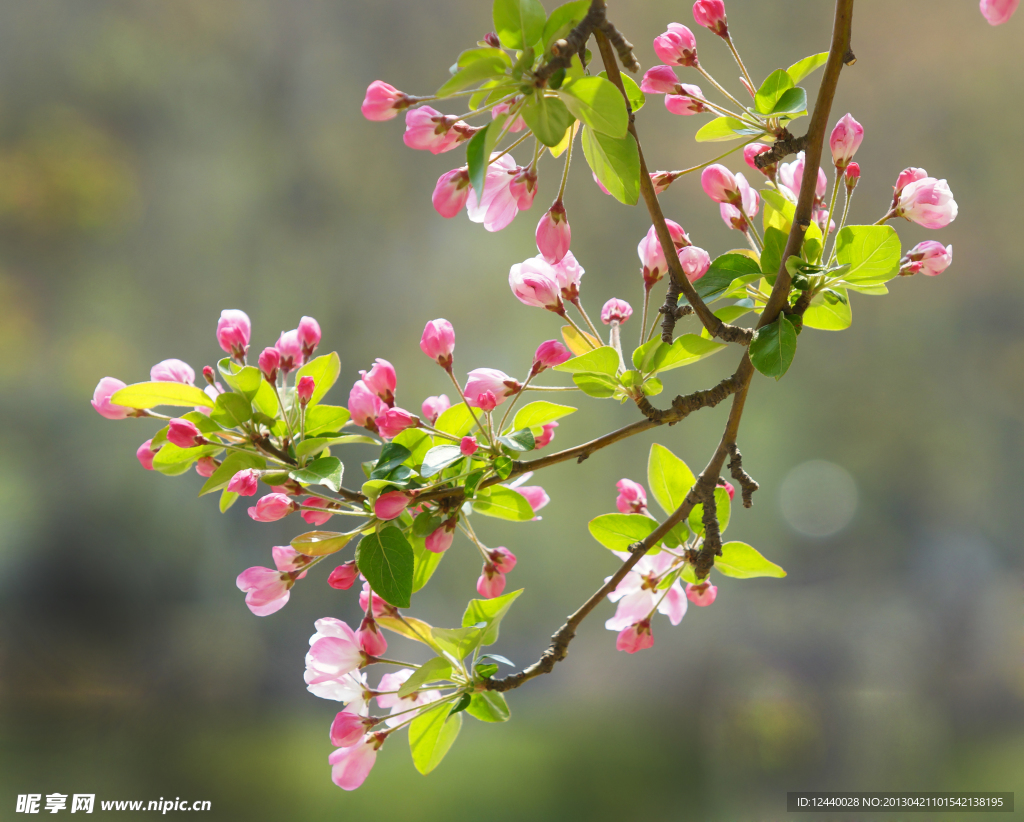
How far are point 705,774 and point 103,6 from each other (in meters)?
3.82

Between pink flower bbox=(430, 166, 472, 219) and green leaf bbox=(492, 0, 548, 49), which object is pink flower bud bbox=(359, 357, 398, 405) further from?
green leaf bbox=(492, 0, 548, 49)

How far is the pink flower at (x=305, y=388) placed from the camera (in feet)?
1.67

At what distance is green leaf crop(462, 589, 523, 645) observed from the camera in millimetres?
514

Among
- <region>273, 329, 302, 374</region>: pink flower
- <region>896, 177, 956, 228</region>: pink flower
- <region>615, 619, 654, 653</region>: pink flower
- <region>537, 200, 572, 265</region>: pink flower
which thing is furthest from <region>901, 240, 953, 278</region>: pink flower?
<region>273, 329, 302, 374</region>: pink flower

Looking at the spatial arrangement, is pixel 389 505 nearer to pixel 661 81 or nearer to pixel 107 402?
pixel 107 402

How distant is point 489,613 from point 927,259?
397 millimetres

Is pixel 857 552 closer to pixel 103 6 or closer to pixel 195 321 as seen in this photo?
pixel 195 321

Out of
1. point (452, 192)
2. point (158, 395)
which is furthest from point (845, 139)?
point (158, 395)

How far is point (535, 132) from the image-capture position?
1.30 feet

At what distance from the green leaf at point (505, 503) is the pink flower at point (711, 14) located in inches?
14.9

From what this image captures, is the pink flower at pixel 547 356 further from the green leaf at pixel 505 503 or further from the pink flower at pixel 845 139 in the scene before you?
the pink flower at pixel 845 139

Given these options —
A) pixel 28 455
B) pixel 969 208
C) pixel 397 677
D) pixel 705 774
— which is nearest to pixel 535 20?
pixel 397 677

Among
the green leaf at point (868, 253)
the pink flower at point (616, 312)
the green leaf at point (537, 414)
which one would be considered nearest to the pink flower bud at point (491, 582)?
the green leaf at point (537, 414)

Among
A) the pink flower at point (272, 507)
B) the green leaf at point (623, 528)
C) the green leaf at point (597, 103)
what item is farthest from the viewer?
the green leaf at point (623, 528)
